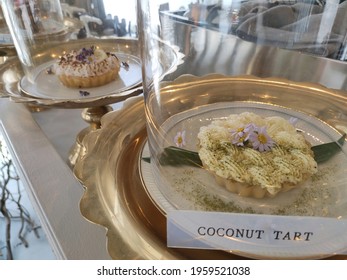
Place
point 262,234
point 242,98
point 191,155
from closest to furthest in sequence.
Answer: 1. point 262,234
2. point 191,155
3. point 242,98

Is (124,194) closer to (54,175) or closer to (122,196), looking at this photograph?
(122,196)

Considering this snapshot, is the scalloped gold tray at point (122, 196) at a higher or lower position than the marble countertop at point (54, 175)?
higher

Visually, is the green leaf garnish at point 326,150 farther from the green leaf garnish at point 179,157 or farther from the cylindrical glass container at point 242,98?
the green leaf garnish at point 179,157

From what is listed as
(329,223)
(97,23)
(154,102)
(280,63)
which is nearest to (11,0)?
(97,23)

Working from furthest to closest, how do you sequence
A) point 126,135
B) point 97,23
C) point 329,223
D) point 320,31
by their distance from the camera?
point 97,23
point 320,31
point 126,135
point 329,223

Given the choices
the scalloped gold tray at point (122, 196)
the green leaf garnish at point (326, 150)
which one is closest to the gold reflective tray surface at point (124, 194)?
the scalloped gold tray at point (122, 196)

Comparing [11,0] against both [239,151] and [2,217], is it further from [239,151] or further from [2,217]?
[239,151]

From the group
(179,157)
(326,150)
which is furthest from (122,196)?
(326,150)
